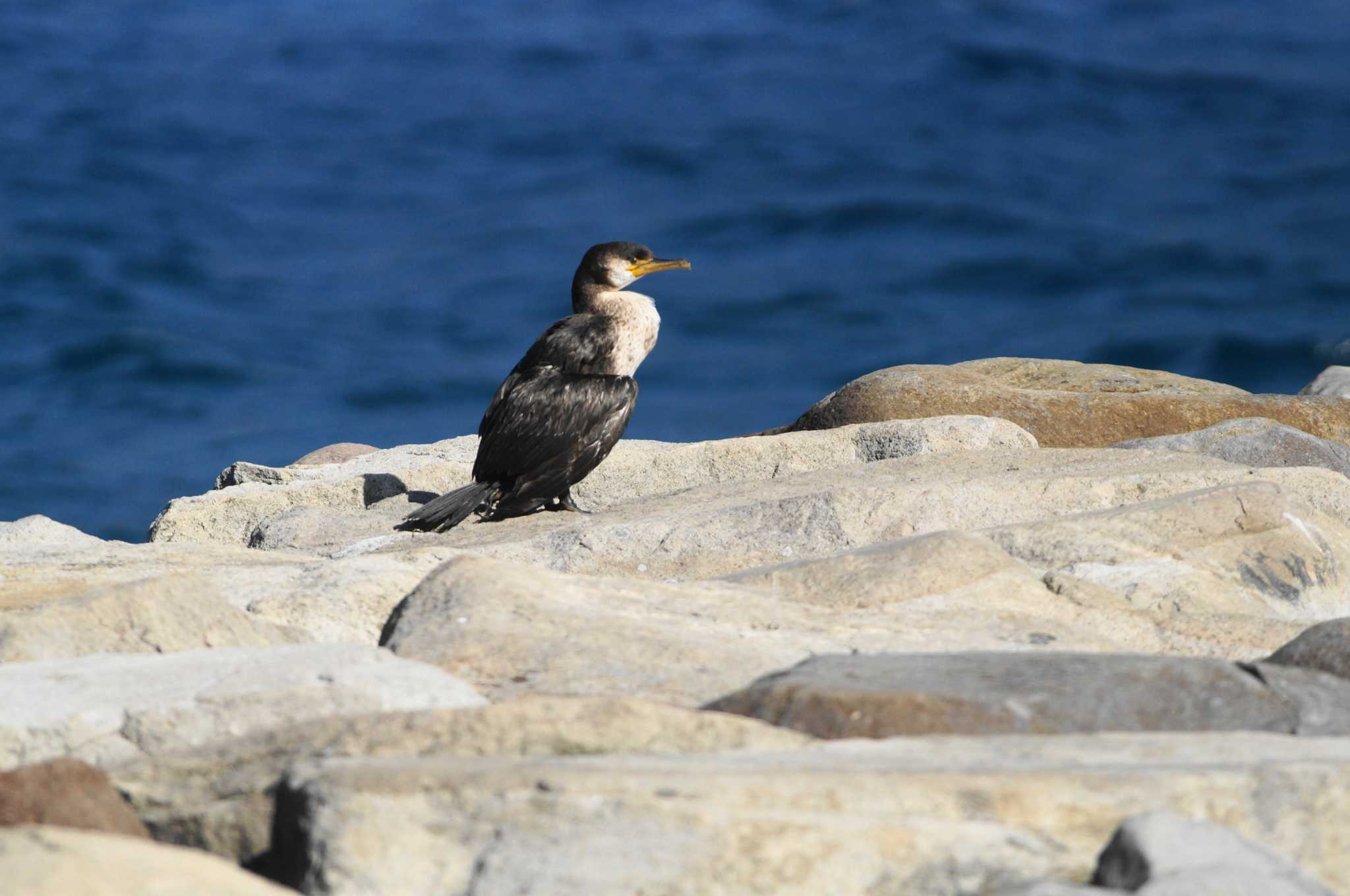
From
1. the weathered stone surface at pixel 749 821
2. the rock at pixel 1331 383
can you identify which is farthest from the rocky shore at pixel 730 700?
the rock at pixel 1331 383

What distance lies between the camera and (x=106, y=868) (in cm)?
186

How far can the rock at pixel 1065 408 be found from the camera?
7988 mm

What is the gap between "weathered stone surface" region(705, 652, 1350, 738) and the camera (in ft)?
8.89

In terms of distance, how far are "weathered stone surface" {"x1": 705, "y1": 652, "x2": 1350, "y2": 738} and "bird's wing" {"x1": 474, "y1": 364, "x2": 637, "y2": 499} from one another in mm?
3679

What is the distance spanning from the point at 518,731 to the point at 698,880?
0.54 metres

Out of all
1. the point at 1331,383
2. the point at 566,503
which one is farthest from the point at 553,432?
the point at 1331,383

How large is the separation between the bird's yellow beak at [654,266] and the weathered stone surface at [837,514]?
193 centimetres

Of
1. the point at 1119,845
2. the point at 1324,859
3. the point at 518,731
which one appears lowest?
the point at 1324,859

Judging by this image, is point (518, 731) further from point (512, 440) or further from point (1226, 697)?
point (512, 440)

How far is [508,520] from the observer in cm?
643

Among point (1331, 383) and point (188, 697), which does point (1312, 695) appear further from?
point (1331, 383)

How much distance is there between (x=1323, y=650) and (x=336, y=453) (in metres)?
7.31

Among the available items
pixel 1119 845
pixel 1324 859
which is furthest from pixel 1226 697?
pixel 1119 845

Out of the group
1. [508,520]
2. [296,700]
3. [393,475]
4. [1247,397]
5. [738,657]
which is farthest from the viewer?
[1247,397]
